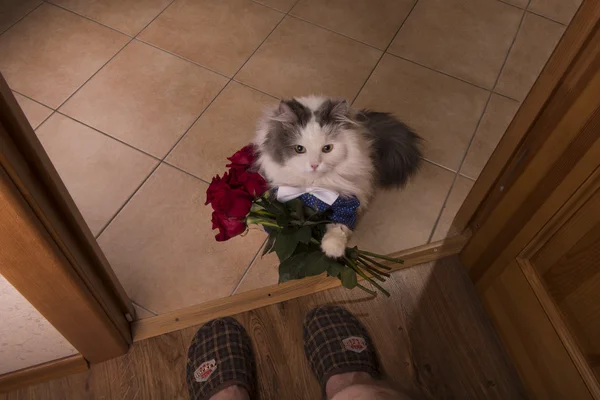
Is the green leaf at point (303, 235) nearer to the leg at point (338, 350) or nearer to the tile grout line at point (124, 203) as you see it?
the leg at point (338, 350)

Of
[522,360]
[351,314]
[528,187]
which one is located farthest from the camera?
[351,314]

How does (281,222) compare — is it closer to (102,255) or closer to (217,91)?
(102,255)

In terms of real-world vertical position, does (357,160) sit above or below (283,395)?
above

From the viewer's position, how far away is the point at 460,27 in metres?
2.00

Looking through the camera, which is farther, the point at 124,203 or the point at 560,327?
the point at 124,203

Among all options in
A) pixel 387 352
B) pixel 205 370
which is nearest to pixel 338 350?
pixel 387 352

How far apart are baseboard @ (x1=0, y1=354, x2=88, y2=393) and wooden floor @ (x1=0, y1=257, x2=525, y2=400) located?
21 millimetres

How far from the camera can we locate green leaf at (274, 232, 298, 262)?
110 cm

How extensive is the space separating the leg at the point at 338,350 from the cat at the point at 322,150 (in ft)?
0.76

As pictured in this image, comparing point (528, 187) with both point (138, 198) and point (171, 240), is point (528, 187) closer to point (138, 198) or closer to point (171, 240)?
point (171, 240)

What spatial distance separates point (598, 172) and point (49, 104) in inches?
71.4

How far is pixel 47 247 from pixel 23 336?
15.0 inches

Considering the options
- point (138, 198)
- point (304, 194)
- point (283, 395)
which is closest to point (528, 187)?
point (304, 194)

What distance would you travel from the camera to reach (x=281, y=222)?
113 cm
